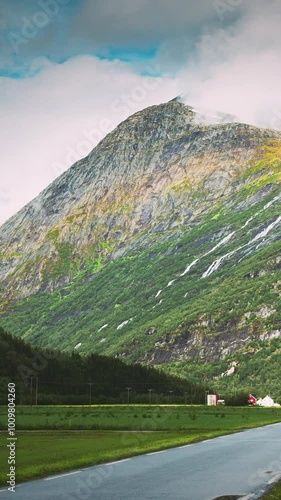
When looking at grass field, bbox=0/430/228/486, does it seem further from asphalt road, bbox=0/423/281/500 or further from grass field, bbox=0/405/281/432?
grass field, bbox=0/405/281/432

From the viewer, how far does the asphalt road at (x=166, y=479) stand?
59.3 feet

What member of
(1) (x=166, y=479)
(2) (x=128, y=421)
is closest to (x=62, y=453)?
(1) (x=166, y=479)

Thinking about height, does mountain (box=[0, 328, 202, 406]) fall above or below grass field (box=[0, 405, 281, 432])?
above

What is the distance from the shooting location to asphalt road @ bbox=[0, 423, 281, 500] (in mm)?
18078

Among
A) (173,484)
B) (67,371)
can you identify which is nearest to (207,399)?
(67,371)

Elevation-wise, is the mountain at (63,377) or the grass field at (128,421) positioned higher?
the mountain at (63,377)

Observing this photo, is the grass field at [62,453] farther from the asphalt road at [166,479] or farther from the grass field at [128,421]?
the grass field at [128,421]

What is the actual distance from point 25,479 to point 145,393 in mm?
179654

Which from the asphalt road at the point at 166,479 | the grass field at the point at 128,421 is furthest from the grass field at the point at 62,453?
the grass field at the point at 128,421

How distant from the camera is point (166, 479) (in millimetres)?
21500

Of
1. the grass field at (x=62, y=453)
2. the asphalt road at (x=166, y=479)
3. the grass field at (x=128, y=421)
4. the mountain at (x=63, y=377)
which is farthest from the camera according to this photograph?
the mountain at (x=63, y=377)

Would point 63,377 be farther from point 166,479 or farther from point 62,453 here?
point 166,479

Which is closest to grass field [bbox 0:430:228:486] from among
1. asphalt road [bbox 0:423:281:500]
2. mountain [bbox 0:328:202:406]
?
asphalt road [bbox 0:423:281:500]

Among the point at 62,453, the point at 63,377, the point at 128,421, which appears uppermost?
the point at 63,377
